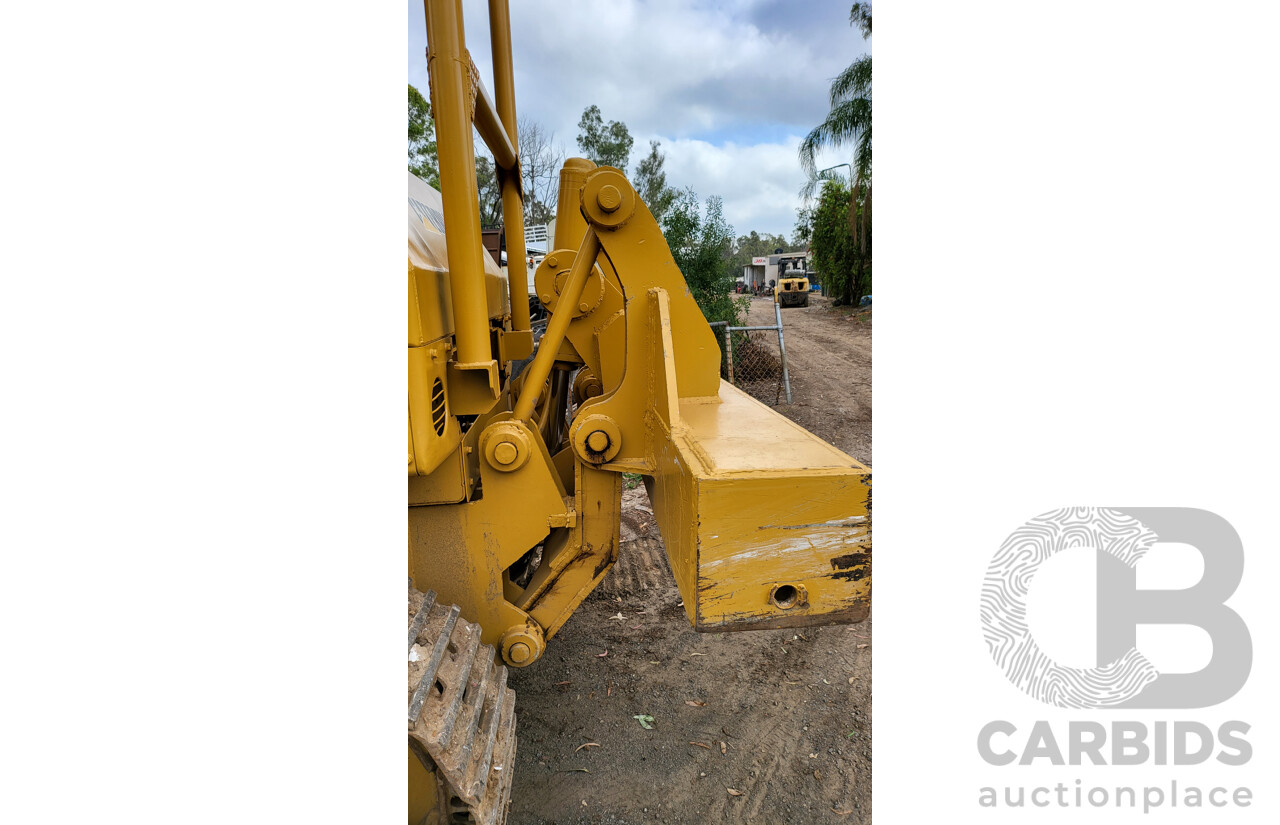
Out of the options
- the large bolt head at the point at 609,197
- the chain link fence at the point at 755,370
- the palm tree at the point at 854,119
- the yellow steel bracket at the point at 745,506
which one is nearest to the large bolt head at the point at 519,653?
the yellow steel bracket at the point at 745,506

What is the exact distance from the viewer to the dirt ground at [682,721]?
2.38m

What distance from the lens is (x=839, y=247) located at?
24.5 m

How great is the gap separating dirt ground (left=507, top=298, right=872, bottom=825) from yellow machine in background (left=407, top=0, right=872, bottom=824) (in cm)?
71

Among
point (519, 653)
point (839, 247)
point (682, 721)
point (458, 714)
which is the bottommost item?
point (682, 721)

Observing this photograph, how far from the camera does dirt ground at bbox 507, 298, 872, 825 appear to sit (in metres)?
2.38

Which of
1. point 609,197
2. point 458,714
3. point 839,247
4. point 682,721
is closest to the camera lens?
point 458,714

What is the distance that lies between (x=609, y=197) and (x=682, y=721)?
2290mm

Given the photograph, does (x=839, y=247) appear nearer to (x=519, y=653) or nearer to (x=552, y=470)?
(x=552, y=470)

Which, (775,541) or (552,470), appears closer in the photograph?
(775,541)

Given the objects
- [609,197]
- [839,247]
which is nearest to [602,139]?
[839,247]

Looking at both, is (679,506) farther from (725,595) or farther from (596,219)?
(596,219)

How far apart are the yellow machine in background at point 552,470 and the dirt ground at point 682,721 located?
71cm

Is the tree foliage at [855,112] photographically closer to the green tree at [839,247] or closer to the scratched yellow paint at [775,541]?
the green tree at [839,247]

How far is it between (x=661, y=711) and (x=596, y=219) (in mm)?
2231
